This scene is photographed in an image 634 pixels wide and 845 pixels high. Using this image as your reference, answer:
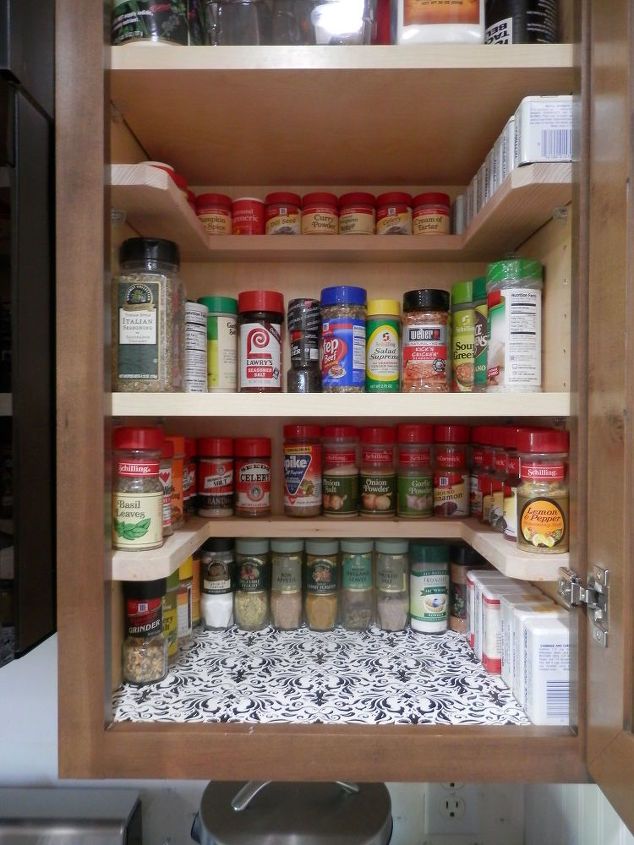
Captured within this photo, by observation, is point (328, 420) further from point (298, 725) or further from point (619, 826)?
point (619, 826)

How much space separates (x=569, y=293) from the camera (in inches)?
30.1

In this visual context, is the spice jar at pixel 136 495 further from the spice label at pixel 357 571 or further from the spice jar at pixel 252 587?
the spice label at pixel 357 571

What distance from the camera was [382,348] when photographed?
3.05ft

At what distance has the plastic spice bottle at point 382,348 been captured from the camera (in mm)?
928

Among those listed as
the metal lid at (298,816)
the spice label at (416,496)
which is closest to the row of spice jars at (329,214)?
the spice label at (416,496)

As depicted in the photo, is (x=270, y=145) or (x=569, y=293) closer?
(x=569, y=293)

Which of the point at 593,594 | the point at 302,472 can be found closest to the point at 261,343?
the point at 302,472

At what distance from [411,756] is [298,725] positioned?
0.15 m

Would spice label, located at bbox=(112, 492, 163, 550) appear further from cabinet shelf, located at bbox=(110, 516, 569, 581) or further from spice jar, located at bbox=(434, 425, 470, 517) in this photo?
spice jar, located at bbox=(434, 425, 470, 517)

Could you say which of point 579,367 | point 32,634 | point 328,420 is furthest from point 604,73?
point 32,634

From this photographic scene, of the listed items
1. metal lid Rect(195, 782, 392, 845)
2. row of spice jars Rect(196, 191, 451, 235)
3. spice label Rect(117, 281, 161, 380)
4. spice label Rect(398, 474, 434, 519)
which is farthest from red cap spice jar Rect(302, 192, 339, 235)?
metal lid Rect(195, 782, 392, 845)

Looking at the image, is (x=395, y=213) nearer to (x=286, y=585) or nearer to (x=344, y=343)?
(x=344, y=343)

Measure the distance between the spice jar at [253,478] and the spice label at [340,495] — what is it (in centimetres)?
11

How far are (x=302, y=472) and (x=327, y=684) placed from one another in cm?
36
